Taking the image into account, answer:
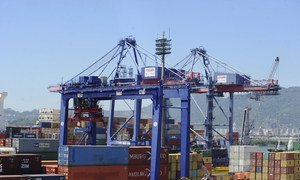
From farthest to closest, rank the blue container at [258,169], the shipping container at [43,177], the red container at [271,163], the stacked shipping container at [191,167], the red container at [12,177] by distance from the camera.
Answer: the blue container at [258,169] < the red container at [271,163] < the stacked shipping container at [191,167] < the shipping container at [43,177] < the red container at [12,177]

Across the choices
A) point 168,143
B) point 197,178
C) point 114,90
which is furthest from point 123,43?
point 197,178

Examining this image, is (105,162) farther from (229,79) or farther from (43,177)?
(229,79)

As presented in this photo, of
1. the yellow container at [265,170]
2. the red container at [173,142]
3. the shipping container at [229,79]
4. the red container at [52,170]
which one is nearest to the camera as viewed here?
the red container at [52,170]

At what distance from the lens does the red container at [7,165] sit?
36312 millimetres

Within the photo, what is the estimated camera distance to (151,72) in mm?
81812

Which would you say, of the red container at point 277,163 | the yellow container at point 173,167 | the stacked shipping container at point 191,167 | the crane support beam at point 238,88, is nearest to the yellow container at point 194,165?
the stacked shipping container at point 191,167

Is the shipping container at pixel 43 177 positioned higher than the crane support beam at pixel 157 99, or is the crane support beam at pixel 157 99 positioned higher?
the crane support beam at pixel 157 99

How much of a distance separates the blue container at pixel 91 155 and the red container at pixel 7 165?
4.79 meters

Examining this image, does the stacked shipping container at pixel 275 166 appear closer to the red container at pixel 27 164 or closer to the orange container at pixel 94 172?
the orange container at pixel 94 172

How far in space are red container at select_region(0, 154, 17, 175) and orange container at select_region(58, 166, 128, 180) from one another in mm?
4706

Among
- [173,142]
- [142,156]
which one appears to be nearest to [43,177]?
[142,156]

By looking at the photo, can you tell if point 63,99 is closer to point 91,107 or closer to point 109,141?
point 91,107

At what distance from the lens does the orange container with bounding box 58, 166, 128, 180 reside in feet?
133

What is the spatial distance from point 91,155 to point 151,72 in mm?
40853
